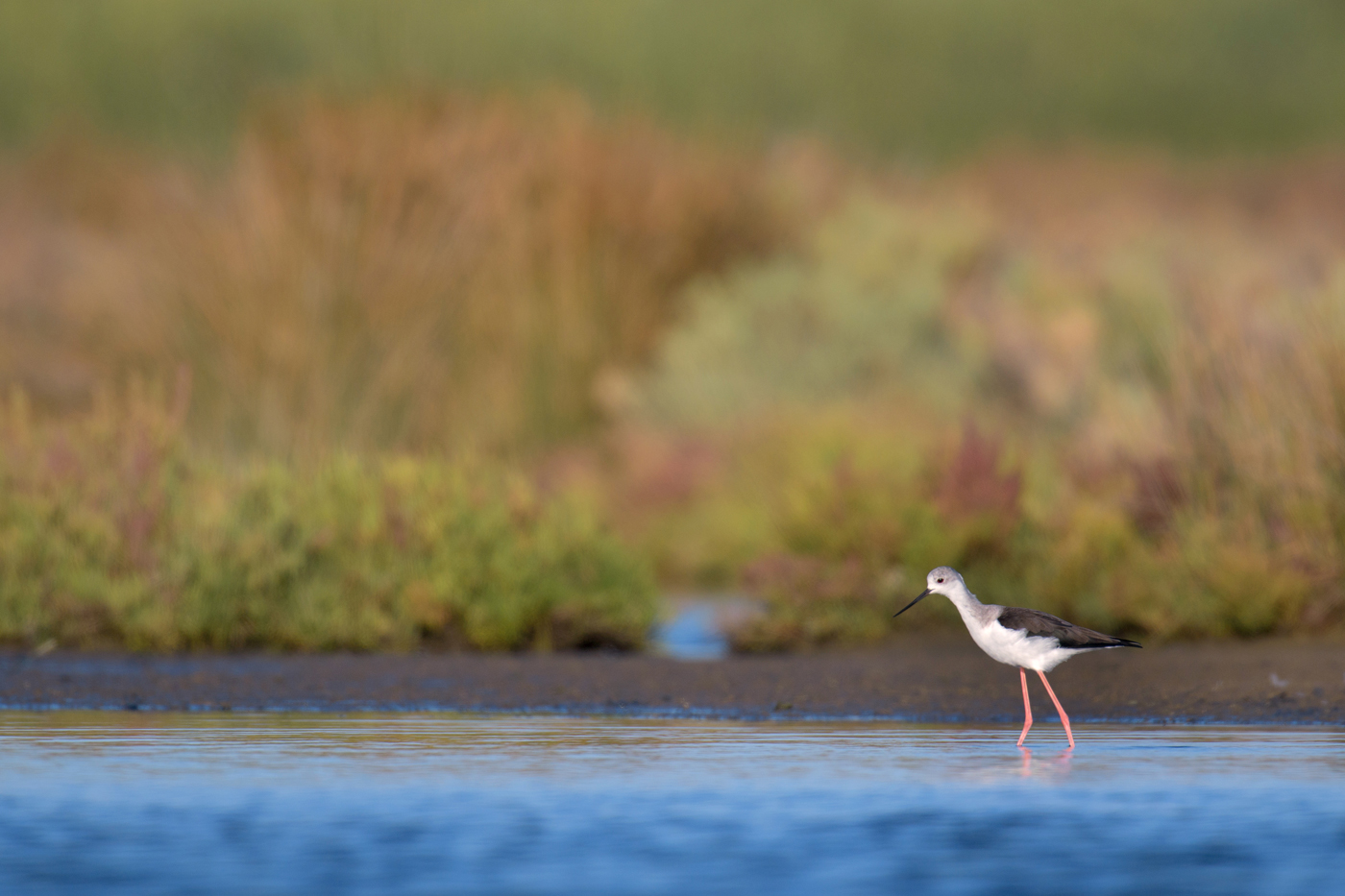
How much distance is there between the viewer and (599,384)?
22766 millimetres

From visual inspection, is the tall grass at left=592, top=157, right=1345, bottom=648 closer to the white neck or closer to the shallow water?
the white neck

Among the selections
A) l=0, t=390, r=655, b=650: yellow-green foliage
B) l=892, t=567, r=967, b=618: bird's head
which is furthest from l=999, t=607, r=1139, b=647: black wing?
l=0, t=390, r=655, b=650: yellow-green foliage

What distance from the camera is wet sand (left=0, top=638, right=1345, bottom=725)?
421 inches

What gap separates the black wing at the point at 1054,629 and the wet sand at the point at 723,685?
1194 millimetres

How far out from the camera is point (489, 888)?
6137 millimetres

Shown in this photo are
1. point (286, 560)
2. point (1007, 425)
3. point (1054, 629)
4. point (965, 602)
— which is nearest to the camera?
point (1054, 629)

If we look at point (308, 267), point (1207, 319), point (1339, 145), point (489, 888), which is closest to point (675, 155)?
point (308, 267)

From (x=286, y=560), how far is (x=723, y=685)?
269cm

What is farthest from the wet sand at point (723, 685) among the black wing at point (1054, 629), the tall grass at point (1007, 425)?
the black wing at point (1054, 629)

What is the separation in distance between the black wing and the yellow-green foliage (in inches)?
155

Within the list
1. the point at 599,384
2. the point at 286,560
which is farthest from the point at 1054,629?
the point at 599,384

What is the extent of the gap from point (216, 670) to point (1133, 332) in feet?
42.3

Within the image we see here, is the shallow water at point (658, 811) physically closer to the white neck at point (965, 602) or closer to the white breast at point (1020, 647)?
the white breast at point (1020, 647)

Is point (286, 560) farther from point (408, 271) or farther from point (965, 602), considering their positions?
point (408, 271)
